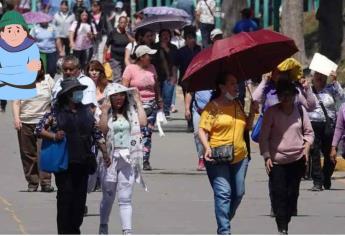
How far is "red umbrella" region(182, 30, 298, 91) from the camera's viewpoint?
13.4 m

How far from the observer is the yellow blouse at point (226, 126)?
1326cm

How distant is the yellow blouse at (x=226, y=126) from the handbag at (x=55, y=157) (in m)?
1.29

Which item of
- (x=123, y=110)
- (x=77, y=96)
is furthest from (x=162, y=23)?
(x=77, y=96)

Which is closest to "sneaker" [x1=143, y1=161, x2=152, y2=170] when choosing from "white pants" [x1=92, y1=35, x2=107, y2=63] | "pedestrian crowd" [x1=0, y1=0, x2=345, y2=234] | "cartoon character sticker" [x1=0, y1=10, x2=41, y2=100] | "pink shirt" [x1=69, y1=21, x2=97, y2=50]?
"cartoon character sticker" [x1=0, y1=10, x2=41, y2=100]

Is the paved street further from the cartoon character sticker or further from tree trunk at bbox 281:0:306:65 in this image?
tree trunk at bbox 281:0:306:65

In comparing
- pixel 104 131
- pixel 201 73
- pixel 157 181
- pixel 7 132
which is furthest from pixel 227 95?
pixel 7 132

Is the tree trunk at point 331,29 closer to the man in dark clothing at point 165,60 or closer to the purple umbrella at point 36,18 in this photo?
the man in dark clothing at point 165,60

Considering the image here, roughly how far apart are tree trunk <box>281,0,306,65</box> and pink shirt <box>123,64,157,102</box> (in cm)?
872

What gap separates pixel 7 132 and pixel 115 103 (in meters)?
12.0

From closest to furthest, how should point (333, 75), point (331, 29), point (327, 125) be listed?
point (327, 125), point (333, 75), point (331, 29)

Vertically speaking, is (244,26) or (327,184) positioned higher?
(244,26)

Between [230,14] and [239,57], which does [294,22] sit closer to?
[230,14]

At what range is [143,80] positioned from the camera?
19.8 metres

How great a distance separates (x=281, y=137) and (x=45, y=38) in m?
19.4
